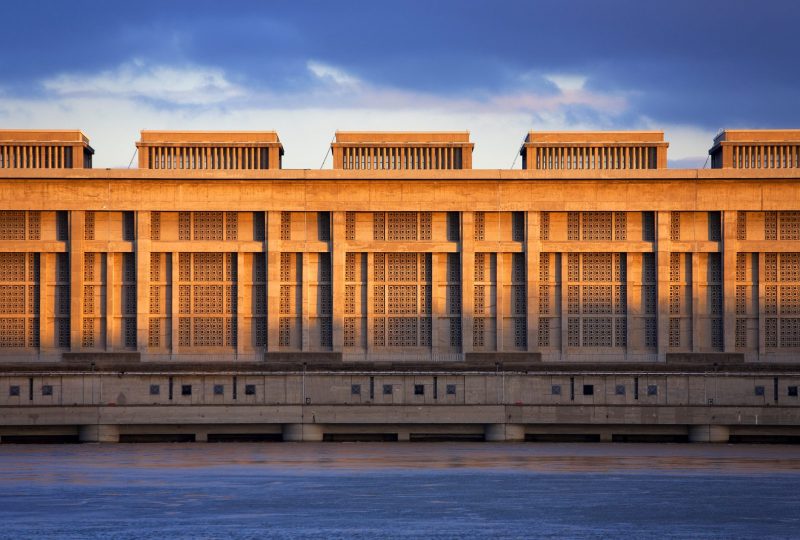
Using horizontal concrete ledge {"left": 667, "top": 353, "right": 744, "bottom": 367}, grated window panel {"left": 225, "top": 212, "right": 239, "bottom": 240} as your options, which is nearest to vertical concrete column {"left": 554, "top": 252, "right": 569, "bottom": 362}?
horizontal concrete ledge {"left": 667, "top": 353, "right": 744, "bottom": 367}

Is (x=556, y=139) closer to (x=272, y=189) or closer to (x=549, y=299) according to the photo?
(x=549, y=299)

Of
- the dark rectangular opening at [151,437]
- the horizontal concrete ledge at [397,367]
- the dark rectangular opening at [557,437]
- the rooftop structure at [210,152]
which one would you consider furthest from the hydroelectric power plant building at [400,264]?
the dark rectangular opening at [151,437]

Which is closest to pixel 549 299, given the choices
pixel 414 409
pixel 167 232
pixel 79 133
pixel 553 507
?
pixel 414 409

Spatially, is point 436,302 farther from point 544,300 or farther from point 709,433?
point 709,433

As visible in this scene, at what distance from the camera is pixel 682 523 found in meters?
56.8

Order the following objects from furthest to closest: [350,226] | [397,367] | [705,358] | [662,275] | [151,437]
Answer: [350,226], [662,275], [705,358], [397,367], [151,437]

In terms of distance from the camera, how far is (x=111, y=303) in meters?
110

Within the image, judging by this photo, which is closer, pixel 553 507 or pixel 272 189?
pixel 553 507

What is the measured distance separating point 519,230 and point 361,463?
3388 centimetres

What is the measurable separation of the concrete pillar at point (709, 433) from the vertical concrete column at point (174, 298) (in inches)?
1393

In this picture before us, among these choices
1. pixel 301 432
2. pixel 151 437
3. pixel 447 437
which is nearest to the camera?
pixel 301 432

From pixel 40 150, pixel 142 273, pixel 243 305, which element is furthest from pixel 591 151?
Result: pixel 40 150

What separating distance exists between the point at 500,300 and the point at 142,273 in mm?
24424

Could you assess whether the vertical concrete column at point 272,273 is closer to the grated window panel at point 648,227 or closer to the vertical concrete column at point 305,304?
the vertical concrete column at point 305,304
